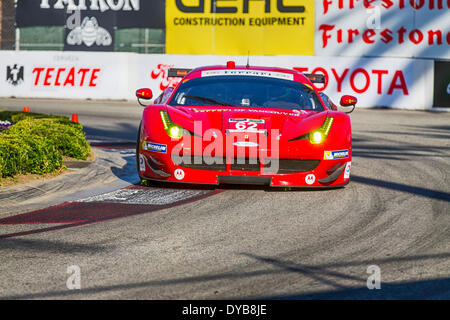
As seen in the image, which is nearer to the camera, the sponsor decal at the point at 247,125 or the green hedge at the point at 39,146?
the sponsor decal at the point at 247,125

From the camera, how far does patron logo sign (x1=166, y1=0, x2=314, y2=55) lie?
2641 cm

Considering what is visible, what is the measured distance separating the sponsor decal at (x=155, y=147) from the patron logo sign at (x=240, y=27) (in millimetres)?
18754

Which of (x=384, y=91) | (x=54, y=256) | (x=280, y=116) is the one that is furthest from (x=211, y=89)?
(x=384, y=91)

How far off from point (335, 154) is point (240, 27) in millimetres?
19322

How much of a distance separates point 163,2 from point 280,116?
19833 millimetres

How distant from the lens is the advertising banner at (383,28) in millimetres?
25484

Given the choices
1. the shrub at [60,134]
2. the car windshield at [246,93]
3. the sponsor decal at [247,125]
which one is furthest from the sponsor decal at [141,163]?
the shrub at [60,134]

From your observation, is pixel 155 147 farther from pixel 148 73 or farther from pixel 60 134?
pixel 148 73

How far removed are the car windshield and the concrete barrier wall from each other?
1444 centimetres

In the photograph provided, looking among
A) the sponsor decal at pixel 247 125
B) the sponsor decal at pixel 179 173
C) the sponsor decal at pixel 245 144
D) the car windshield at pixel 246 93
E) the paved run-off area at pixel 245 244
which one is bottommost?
the paved run-off area at pixel 245 244

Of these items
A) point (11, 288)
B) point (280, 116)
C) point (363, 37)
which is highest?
point (363, 37)

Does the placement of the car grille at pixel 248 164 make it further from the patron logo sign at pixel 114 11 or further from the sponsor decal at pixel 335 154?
the patron logo sign at pixel 114 11

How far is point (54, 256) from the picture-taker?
520 cm

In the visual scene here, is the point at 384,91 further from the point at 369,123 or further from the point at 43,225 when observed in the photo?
the point at 43,225
